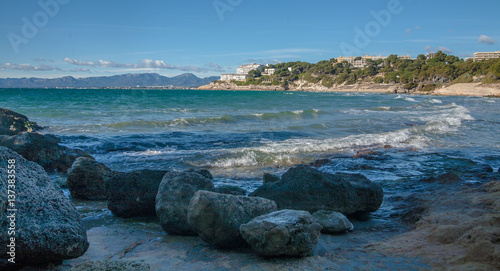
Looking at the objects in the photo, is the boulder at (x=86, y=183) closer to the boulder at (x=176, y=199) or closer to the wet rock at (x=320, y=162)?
the boulder at (x=176, y=199)

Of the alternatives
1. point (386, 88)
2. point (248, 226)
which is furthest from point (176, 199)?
point (386, 88)

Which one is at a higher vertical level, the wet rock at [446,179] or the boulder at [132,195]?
Answer: the boulder at [132,195]

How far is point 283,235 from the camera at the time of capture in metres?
3.79

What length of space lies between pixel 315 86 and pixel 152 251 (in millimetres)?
145016

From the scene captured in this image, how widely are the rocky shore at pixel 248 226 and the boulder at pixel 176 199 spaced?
2 centimetres

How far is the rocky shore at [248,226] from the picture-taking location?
3.48 metres

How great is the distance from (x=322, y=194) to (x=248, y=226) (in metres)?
2.21

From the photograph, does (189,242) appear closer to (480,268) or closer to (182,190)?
(182,190)

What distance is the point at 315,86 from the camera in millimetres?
144375

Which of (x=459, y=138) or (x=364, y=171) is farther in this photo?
(x=459, y=138)

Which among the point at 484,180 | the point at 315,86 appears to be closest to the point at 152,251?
the point at 484,180

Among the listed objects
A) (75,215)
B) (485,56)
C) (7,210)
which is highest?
(485,56)

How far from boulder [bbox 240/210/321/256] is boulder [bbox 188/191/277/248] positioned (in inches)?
12.6

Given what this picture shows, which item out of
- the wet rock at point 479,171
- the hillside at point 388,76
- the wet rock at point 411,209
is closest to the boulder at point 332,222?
the wet rock at point 411,209
